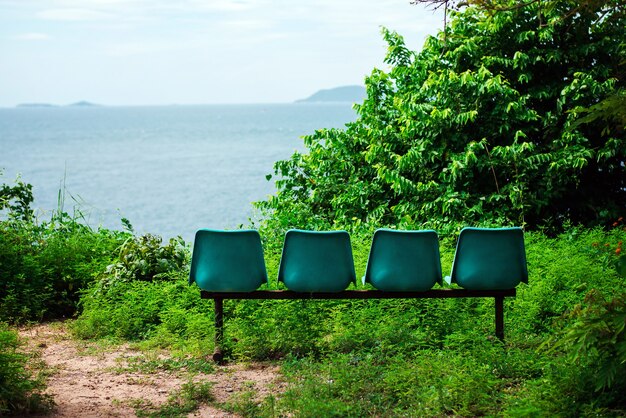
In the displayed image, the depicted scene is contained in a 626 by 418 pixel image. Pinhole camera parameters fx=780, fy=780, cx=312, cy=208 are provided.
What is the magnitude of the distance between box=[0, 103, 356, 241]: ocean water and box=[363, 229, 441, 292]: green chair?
5.90 m

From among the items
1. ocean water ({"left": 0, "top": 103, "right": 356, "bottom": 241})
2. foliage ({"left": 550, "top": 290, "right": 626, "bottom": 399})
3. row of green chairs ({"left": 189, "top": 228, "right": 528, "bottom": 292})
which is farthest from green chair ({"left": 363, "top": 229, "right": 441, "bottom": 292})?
ocean water ({"left": 0, "top": 103, "right": 356, "bottom": 241})

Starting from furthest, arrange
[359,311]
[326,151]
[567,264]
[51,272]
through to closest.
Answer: [326,151], [51,272], [567,264], [359,311]

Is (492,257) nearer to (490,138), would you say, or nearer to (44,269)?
(44,269)

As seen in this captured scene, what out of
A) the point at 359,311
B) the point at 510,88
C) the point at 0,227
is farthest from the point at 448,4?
the point at 0,227

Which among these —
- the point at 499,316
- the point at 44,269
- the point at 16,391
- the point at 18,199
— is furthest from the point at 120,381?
the point at 18,199

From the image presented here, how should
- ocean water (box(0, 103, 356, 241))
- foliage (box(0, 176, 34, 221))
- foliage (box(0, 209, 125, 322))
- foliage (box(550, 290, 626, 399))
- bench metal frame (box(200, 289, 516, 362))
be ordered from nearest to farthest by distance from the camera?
foliage (box(550, 290, 626, 399))
bench metal frame (box(200, 289, 516, 362))
foliage (box(0, 209, 125, 322))
foliage (box(0, 176, 34, 221))
ocean water (box(0, 103, 356, 241))

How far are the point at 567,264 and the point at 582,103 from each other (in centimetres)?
420

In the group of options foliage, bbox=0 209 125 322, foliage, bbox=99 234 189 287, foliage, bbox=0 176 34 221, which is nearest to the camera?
foliage, bbox=0 209 125 322

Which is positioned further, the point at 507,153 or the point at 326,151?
the point at 326,151

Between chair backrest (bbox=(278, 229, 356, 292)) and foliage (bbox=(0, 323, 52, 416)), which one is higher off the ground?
chair backrest (bbox=(278, 229, 356, 292))

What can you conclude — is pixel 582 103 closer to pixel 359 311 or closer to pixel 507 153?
pixel 507 153

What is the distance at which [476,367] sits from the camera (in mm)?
4602

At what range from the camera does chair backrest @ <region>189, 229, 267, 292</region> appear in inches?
203

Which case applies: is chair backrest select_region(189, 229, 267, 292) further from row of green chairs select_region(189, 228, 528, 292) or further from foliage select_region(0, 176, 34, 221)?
foliage select_region(0, 176, 34, 221)
